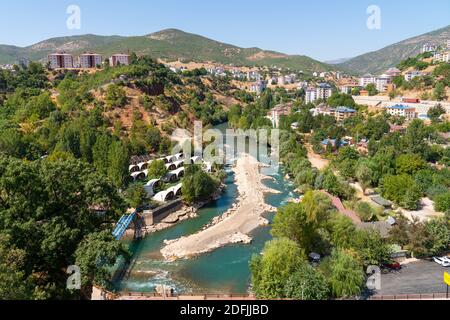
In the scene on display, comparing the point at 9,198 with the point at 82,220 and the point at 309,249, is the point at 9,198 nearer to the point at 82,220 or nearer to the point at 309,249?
the point at 82,220

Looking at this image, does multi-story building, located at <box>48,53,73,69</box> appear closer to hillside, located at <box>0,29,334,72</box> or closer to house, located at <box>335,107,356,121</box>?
house, located at <box>335,107,356,121</box>

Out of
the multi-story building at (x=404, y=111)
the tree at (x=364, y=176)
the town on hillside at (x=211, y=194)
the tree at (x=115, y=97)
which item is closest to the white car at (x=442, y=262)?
the town on hillside at (x=211, y=194)

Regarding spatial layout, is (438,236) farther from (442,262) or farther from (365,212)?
(365,212)

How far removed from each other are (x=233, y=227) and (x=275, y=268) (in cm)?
542

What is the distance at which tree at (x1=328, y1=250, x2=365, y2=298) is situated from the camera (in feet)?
27.0

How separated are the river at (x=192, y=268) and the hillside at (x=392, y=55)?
300ft

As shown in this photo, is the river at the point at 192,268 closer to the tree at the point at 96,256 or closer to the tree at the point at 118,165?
the tree at the point at 96,256

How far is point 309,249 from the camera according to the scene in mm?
10375

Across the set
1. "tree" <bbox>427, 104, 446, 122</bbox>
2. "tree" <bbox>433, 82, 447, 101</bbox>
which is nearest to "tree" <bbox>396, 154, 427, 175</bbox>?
"tree" <bbox>427, 104, 446, 122</bbox>

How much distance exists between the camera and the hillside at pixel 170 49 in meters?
78.6

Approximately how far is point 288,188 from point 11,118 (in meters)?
19.2
